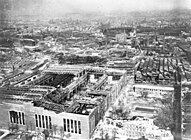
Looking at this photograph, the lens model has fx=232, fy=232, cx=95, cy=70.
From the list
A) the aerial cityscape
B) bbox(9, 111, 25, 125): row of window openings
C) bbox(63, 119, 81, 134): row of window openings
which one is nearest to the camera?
bbox(63, 119, 81, 134): row of window openings

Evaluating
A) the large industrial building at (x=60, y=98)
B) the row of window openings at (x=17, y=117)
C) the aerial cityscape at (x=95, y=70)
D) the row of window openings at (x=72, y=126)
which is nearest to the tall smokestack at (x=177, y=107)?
the aerial cityscape at (x=95, y=70)

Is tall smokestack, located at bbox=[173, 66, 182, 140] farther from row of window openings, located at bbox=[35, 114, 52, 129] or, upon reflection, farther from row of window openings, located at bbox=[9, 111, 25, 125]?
row of window openings, located at bbox=[9, 111, 25, 125]

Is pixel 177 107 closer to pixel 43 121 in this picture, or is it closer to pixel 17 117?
pixel 43 121

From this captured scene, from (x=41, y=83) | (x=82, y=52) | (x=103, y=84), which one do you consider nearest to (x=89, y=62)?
(x=82, y=52)

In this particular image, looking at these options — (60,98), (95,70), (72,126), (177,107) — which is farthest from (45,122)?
(177,107)

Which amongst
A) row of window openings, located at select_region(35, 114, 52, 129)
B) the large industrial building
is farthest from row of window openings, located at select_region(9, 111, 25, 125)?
row of window openings, located at select_region(35, 114, 52, 129)

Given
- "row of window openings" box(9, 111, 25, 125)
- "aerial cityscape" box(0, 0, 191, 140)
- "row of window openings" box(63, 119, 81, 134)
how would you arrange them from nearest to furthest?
1. "row of window openings" box(63, 119, 81, 134)
2. "aerial cityscape" box(0, 0, 191, 140)
3. "row of window openings" box(9, 111, 25, 125)

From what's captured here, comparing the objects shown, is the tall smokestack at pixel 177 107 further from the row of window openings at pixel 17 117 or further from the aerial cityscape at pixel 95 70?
the row of window openings at pixel 17 117
